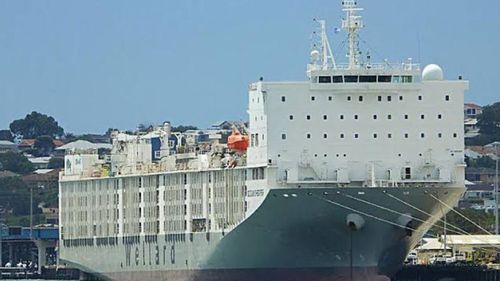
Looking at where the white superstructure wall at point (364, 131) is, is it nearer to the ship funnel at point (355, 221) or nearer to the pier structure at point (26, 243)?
the ship funnel at point (355, 221)

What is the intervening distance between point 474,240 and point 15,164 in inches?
3806

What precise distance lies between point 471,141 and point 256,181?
4794 inches

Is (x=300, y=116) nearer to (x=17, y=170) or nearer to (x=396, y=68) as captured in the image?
(x=396, y=68)

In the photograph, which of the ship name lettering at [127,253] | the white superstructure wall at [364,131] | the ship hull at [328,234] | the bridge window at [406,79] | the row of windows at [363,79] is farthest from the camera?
the ship name lettering at [127,253]

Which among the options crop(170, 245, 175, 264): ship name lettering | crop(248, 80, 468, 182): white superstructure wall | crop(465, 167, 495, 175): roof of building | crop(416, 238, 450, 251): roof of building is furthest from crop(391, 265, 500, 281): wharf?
crop(465, 167, 495, 175): roof of building

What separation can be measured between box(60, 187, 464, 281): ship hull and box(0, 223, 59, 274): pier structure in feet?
166

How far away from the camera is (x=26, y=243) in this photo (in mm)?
152375

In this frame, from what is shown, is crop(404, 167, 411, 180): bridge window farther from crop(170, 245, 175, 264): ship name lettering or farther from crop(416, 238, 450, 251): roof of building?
crop(416, 238, 450, 251): roof of building

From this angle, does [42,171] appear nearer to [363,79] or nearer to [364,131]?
[363,79]

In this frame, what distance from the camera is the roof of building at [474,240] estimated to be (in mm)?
98562

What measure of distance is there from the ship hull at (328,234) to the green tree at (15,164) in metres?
113

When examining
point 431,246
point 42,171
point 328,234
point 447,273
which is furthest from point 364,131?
point 42,171

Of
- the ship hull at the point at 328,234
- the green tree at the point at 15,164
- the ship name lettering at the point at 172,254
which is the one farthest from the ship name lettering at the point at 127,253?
the green tree at the point at 15,164

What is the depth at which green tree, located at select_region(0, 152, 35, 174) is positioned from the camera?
192m
